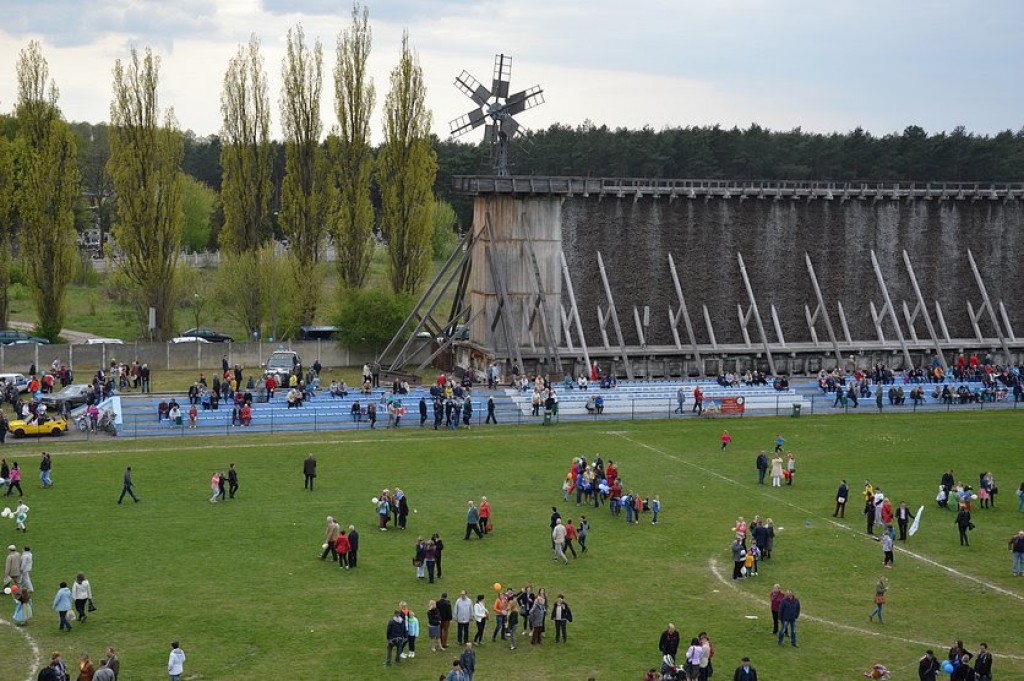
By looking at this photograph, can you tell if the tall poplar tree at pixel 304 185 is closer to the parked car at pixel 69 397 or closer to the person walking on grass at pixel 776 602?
the parked car at pixel 69 397

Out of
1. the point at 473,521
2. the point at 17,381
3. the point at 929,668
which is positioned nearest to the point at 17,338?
the point at 17,381

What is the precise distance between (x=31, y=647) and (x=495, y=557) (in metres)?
10.8

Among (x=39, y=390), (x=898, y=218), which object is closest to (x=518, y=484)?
(x=39, y=390)

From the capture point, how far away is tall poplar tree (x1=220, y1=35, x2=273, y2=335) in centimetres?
6650

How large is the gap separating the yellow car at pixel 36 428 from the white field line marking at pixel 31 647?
68.1 ft

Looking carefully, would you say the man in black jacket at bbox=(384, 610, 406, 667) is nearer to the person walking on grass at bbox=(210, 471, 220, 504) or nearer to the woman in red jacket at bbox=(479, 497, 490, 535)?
the woman in red jacket at bbox=(479, 497, 490, 535)

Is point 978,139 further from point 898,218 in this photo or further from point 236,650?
point 236,650

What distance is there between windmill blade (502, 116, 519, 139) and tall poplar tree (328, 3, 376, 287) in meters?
8.30

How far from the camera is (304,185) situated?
222ft

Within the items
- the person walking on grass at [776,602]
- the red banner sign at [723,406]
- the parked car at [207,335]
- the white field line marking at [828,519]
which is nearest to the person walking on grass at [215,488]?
the white field line marking at [828,519]

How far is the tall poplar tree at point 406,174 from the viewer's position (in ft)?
218

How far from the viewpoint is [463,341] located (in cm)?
6169

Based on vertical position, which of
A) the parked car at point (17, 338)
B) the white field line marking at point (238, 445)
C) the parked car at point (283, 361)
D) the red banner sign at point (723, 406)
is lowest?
the white field line marking at point (238, 445)

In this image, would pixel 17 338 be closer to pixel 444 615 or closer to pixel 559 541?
pixel 559 541
